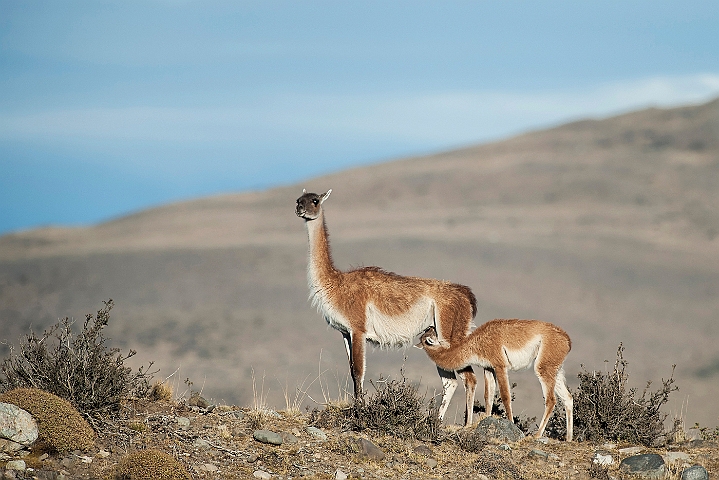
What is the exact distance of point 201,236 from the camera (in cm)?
5738

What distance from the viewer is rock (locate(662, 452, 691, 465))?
400 inches

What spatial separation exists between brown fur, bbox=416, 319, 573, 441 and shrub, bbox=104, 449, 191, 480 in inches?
177

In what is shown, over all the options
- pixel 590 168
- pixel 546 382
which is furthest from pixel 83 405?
pixel 590 168

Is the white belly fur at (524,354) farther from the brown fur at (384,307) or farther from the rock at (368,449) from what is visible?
the rock at (368,449)

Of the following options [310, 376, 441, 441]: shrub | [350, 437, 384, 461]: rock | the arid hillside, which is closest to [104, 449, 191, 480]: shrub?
[350, 437, 384, 461]: rock

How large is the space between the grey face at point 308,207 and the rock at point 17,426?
16.3ft

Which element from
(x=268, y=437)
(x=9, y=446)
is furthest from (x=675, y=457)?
(x=9, y=446)

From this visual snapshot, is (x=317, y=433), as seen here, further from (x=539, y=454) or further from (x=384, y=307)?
(x=539, y=454)

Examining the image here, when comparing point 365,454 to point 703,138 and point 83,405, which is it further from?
point 703,138

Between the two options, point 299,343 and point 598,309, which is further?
point 598,309

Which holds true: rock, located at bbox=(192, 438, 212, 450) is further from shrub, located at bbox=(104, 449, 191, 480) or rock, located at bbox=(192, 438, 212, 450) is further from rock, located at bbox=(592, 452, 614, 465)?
rock, located at bbox=(592, 452, 614, 465)

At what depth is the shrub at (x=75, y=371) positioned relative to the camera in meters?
9.84

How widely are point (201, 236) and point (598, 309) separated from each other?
26.6m

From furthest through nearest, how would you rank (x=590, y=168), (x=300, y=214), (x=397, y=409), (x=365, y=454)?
(x=590, y=168) < (x=300, y=214) < (x=397, y=409) < (x=365, y=454)
